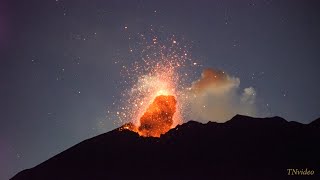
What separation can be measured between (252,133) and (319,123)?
18.4 meters

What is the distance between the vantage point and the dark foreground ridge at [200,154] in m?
81.1

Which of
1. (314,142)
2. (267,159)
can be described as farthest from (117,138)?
(314,142)

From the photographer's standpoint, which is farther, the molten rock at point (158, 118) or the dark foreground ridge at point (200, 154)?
the molten rock at point (158, 118)

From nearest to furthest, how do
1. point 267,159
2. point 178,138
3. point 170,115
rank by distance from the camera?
1. point 267,159
2. point 178,138
3. point 170,115

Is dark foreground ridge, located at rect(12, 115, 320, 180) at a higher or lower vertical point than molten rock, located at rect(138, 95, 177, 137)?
lower

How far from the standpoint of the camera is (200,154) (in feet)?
306

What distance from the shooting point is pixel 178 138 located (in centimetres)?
10469

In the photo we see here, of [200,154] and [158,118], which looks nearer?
[200,154]

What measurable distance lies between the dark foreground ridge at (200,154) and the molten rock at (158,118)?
1240 cm

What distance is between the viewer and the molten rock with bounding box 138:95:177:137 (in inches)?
4887

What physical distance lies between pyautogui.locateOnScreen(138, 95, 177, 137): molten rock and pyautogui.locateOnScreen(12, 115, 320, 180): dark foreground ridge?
1240cm

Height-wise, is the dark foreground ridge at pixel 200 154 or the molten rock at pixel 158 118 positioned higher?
the molten rock at pixel 158 118

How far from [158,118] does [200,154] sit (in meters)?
37.9

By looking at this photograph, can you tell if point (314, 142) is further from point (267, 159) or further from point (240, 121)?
point (240, 121)
